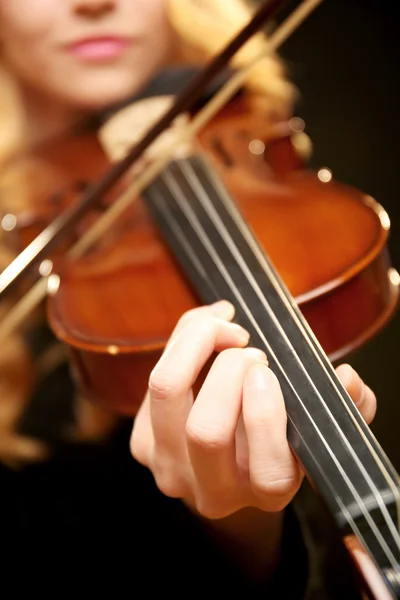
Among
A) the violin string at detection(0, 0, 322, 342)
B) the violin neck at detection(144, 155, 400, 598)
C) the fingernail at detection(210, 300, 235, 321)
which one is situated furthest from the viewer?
the violin string at detection(0, 0, 322, 342)

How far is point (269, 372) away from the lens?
367 mm

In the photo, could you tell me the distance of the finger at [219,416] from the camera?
36cm

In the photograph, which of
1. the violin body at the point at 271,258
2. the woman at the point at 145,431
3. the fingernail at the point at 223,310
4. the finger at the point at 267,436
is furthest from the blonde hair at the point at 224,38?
the finger at the point at 267,436

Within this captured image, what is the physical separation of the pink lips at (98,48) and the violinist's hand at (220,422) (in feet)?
1.40

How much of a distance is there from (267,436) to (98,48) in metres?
0.56

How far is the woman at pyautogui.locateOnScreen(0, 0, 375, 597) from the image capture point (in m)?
0.38

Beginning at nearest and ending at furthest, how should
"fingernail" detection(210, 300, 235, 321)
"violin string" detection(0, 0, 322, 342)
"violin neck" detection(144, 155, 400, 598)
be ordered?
1. "violin neck" detection(144, 155, 400, 598)
2. "fingernail" detection(210, 300, 235, 321)
3. "violin string" detection(0, 0, 322, 342)

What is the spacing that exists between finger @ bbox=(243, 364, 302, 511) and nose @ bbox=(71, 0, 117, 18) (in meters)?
0.54

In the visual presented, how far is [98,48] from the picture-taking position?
28.4 inches

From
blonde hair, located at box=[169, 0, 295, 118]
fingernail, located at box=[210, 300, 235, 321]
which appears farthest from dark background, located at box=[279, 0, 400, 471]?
fingernail, located at box=[210, 300, 235, 321]

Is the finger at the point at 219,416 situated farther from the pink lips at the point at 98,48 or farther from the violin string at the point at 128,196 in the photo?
the pink lips at the point at 98,48

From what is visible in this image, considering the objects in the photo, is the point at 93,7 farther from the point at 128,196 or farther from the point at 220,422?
the point at 220,422

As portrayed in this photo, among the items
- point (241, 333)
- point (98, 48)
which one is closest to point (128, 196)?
point (98, 48)

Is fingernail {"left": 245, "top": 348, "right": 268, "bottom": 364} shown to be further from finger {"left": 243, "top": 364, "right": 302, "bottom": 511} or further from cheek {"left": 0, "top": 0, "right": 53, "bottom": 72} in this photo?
cheek {"left": 0, "top": 0, "right": 53, "bottom": 72}
